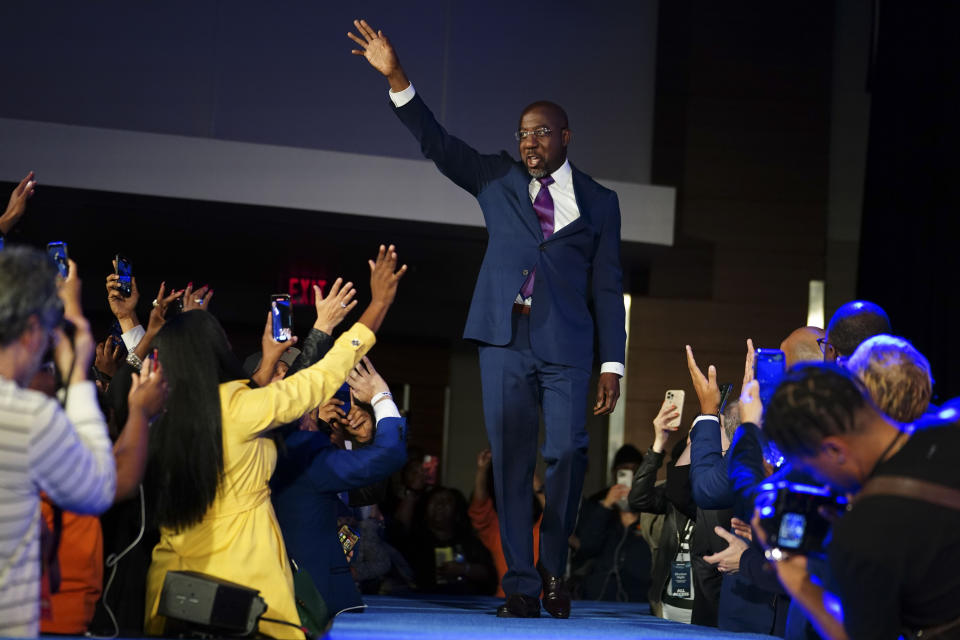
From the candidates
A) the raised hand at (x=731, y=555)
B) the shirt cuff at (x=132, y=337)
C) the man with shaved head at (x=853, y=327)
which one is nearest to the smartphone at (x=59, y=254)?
the shirt cuff at (x=132, y=337)

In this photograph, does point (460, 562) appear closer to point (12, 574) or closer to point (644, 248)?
point (644, 248)

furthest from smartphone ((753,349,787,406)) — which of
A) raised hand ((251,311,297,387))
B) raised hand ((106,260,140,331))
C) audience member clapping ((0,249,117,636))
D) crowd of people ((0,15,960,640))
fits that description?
raised hand ((106,260,140,331))

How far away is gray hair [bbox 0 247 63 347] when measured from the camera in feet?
5.80

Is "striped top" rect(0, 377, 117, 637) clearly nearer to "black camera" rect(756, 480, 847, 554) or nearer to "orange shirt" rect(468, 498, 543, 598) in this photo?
"black camera" rect(756, 480, 847, 554)

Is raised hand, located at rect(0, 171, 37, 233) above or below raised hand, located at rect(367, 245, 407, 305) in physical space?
above

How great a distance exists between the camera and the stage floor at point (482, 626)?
2.38 m

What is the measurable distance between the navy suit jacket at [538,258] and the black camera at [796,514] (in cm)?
113

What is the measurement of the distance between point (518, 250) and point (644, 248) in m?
3.45

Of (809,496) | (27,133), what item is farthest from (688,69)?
(809,496)

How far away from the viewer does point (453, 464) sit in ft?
30.4

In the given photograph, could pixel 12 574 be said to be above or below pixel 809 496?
below

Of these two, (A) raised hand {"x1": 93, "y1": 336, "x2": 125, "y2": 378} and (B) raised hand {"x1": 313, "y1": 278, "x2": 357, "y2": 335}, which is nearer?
(B) raised hand {"x1": 313, "y1": 278, "x2": 357, "y2": 335}

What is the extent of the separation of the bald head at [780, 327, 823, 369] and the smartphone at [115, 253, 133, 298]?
1989 mm

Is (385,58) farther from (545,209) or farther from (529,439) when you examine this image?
(529,439)
